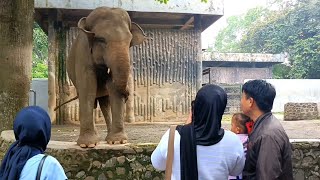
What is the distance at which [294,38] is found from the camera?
3189 centimetres

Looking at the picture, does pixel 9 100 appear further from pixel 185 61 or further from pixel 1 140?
pixel 185 61

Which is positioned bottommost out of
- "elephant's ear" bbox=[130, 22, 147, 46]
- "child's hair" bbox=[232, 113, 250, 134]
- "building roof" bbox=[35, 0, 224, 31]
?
"child's hair" bbox=[232, 113, 250, 134]

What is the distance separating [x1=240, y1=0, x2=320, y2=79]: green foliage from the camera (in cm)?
2791

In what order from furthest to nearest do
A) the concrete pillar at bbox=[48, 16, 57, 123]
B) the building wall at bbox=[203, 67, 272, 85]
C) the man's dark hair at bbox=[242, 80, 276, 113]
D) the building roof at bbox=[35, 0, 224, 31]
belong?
1. the building wall at bbox=[203, 67, 272, 85]
2. the concrete pillar at bbox=[48, 16, 57, 123]
3. the building roof at bbox=[35, 0, 224, 31]
4. the man's dark hair at bbox=[242, 80, 276, 113]

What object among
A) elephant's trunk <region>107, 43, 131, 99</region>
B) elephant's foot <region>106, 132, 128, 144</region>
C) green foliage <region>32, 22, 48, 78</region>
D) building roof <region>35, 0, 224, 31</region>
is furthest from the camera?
green foliage <region>32, 22, 48, 78</region>

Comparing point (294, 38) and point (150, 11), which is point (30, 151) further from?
point (294, 38)

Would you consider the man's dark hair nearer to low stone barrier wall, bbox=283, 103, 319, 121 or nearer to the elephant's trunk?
the elephant's trunk

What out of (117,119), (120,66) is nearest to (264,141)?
(120,66)

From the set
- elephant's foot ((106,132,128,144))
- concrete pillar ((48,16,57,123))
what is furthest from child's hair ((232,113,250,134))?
concrete pillar ((48,16,57,123))

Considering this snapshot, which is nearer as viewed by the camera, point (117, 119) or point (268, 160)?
point (268, 160)

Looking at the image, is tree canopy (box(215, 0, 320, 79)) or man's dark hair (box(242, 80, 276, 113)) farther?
tree canopy (box(215, 0, 320, 79))

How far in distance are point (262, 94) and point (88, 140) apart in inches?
113

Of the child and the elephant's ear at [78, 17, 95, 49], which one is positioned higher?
the elephant's ear at [78, 17, 95, 49]

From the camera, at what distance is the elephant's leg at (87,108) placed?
18.6 feet
